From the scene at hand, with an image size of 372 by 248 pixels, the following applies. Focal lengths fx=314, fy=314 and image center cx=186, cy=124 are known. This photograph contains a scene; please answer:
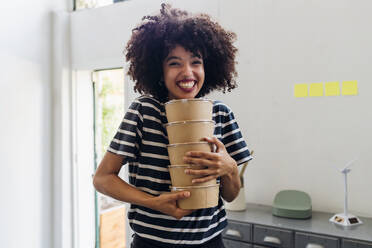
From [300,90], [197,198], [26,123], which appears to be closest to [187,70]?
[197,198]

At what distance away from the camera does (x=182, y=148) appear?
0.82m

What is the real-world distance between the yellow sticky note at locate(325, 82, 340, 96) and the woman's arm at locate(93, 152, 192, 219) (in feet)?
4.91

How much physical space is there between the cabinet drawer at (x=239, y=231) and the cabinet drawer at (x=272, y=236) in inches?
1.3

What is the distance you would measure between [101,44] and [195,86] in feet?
6.94

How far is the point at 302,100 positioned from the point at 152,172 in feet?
4.77

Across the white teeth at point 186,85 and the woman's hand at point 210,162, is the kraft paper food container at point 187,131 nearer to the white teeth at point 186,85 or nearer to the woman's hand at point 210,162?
the woman's hand at point 210,162

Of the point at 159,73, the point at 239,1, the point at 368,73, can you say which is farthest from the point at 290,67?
the point at 159,73

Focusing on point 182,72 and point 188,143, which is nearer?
point 188,143

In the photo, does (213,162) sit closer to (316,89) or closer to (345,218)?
(345,218)

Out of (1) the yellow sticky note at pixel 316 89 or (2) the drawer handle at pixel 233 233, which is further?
(1) the yellow sticky note at pixel 316 89

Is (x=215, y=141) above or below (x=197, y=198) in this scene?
above

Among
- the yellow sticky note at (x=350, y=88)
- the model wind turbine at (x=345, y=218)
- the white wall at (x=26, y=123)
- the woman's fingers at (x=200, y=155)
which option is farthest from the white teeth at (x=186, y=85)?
the white wall at (x=26, y=123)

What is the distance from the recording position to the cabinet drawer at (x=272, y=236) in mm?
1642

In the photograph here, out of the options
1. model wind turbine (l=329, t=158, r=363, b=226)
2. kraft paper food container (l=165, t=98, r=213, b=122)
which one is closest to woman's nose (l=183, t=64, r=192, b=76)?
kraft paper food container (l=165, t=98, r=213, b=122)
